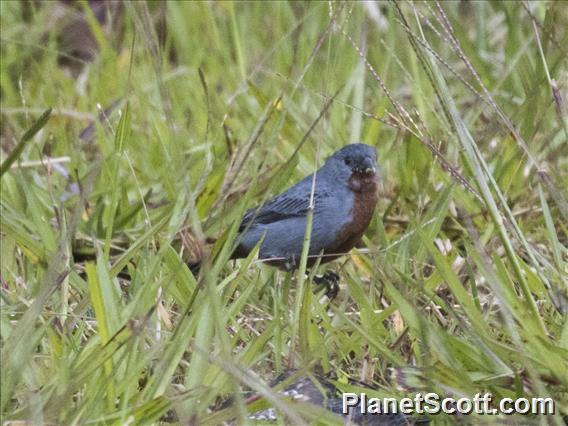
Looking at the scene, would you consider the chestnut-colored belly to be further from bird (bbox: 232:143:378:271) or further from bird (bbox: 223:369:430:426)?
bird (bbox: 223:369:430:426)

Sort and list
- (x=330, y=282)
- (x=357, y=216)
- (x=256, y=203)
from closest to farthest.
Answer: (x=330, y=282)
(x=357, y=216)
(x=256, y=203)

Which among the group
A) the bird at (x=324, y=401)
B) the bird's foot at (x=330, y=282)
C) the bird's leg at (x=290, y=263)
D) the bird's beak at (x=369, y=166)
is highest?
the bird's beak at (x=369, y=166)

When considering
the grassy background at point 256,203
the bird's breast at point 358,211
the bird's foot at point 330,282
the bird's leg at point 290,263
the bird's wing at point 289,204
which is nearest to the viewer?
the grassy background at point 256,203

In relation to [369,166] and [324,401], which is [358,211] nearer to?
[369,166]

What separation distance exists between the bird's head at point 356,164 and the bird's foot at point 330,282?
0.42m

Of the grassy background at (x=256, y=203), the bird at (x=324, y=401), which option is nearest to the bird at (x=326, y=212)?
the grassy background at (x=256, y=203)

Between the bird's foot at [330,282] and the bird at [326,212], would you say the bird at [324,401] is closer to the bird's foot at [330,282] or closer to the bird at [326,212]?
the bird's foot at [330,282]

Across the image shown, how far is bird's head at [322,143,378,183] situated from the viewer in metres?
3.82

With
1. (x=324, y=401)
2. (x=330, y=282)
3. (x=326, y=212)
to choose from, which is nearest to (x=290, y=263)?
(x=330, y=282)

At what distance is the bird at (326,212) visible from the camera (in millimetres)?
3682

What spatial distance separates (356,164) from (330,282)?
523 mm

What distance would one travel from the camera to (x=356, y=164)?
3.84 m

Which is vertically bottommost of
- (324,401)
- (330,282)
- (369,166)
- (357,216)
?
(324,401)

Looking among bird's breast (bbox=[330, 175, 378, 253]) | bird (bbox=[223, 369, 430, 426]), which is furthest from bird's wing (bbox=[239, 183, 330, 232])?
bird (bbox=[223, 369, 430, 426])
